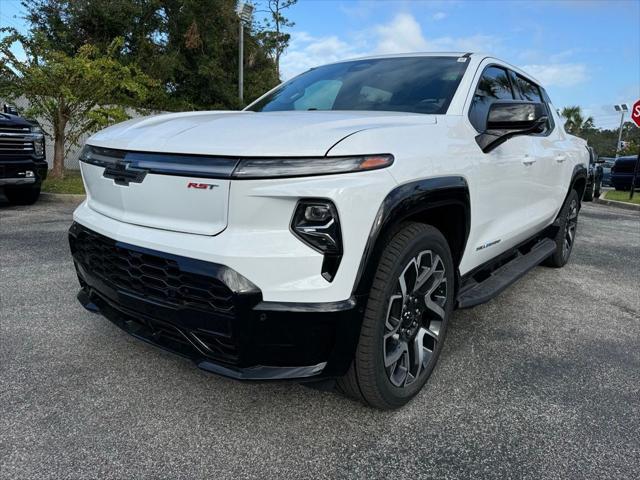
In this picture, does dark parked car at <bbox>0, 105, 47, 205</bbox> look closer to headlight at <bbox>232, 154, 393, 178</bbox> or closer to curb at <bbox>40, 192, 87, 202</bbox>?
curb at <bbox>40, 192, 87, 202</bbox>

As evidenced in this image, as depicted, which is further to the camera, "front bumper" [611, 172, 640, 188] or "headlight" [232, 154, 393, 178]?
"front bumper" [611, 172, 640, 188]

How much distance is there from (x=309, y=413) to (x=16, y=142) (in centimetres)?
703

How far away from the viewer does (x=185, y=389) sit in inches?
93.0

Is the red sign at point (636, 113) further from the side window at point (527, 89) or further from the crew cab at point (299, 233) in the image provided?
the crew cab at point (299, 233)

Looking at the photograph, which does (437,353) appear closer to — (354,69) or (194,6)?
(354,69)

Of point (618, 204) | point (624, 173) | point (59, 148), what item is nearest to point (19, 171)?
point (59, 148)

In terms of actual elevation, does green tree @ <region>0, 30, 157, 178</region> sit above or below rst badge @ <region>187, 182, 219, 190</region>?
above

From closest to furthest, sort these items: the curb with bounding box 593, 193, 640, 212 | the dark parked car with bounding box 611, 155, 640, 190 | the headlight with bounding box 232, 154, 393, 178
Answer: the headlight with bounding box 232, 154, 393, 178, the curb with bounding box 593, 193, 640, 212, the dark parked car with bounding box 611, 155, 640, 190

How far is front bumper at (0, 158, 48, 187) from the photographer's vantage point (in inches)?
276

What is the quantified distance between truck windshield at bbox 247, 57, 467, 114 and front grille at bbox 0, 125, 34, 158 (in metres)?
5.42

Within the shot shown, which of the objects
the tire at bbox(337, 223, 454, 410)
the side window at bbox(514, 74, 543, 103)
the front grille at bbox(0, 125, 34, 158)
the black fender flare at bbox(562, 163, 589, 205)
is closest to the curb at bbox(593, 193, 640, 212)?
the black fender flare at bbox(562, 163, 589, 205)

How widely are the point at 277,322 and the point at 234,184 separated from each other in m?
0.51

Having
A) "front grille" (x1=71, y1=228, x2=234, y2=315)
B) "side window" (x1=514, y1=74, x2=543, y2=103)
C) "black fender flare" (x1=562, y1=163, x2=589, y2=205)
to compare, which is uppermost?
"side window" (x1=514, y1=74, x2=543, y2=103)

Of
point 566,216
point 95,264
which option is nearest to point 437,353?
point 95,264
